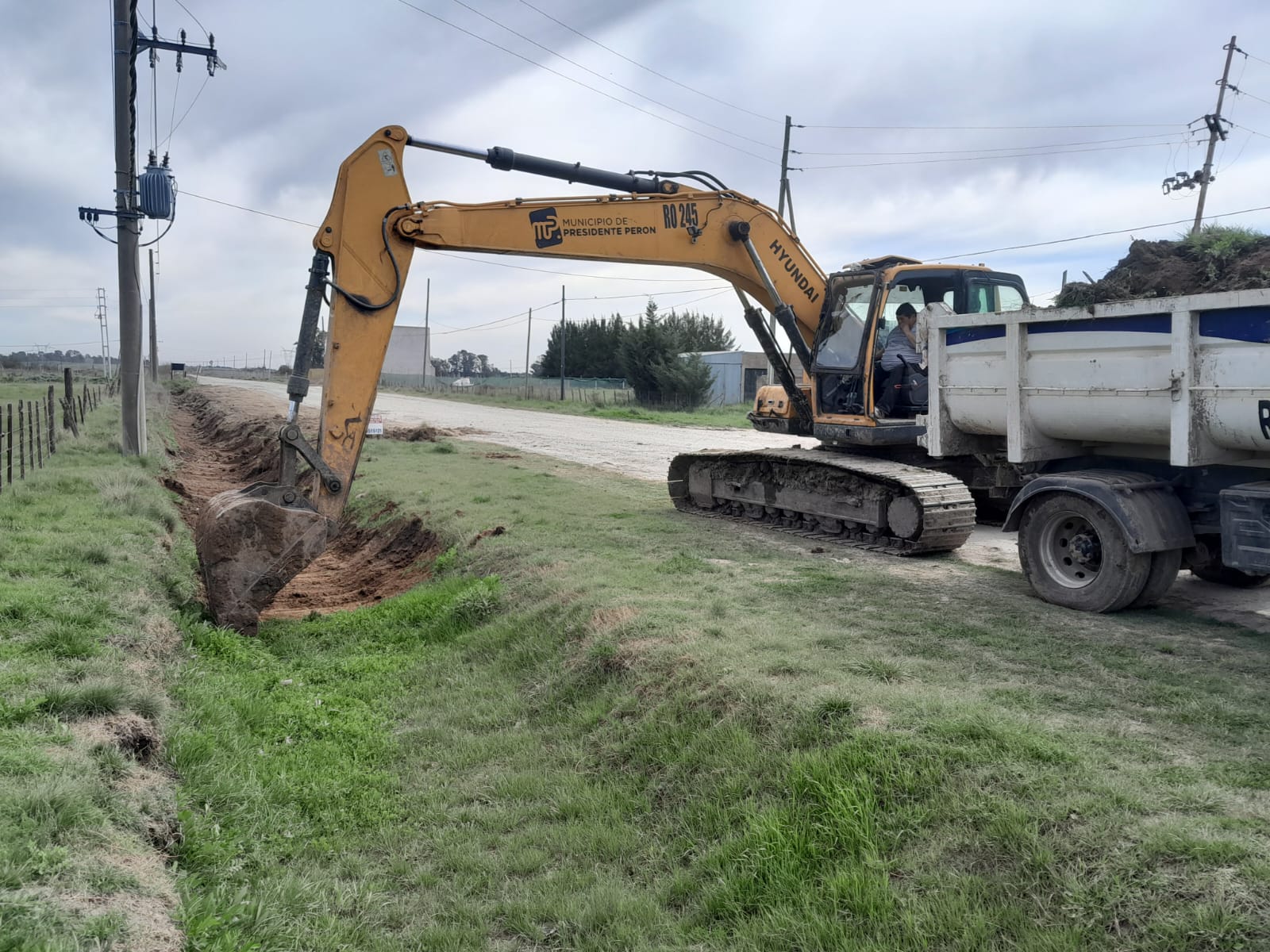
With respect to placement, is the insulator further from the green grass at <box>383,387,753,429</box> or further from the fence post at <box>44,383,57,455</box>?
the green grass at <box>383,387,753,429</box>

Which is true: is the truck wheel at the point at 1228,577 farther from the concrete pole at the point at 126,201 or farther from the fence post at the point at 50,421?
the fence post at the point at 50,421

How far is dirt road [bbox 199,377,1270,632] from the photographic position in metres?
7.64

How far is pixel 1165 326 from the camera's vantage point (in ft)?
→ 22.5

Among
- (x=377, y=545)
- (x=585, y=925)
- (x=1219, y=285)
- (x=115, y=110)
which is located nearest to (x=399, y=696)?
(x=585, y=925)

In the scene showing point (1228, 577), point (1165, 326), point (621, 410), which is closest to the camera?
point (1165, 326)

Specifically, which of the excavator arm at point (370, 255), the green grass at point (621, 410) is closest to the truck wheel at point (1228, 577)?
the excavator arm at point (370, 255)

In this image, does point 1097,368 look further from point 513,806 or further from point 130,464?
point 130,464

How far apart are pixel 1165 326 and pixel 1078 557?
1.78 metres

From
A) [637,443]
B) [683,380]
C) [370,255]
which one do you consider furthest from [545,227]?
[683,380]

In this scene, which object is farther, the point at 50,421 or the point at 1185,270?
the point at 50,421

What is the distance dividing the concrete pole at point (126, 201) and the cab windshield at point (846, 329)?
428 inches

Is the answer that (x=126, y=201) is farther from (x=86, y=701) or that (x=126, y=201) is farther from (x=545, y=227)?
(x=86, y=701)

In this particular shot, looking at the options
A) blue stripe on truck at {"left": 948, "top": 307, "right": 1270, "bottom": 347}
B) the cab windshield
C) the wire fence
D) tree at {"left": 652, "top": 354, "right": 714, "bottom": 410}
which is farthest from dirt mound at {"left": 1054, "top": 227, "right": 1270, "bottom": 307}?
tree at {"left": 652, "top": 354, "right": 714, "bottom": 410}

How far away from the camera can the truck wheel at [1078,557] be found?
7.02 m
